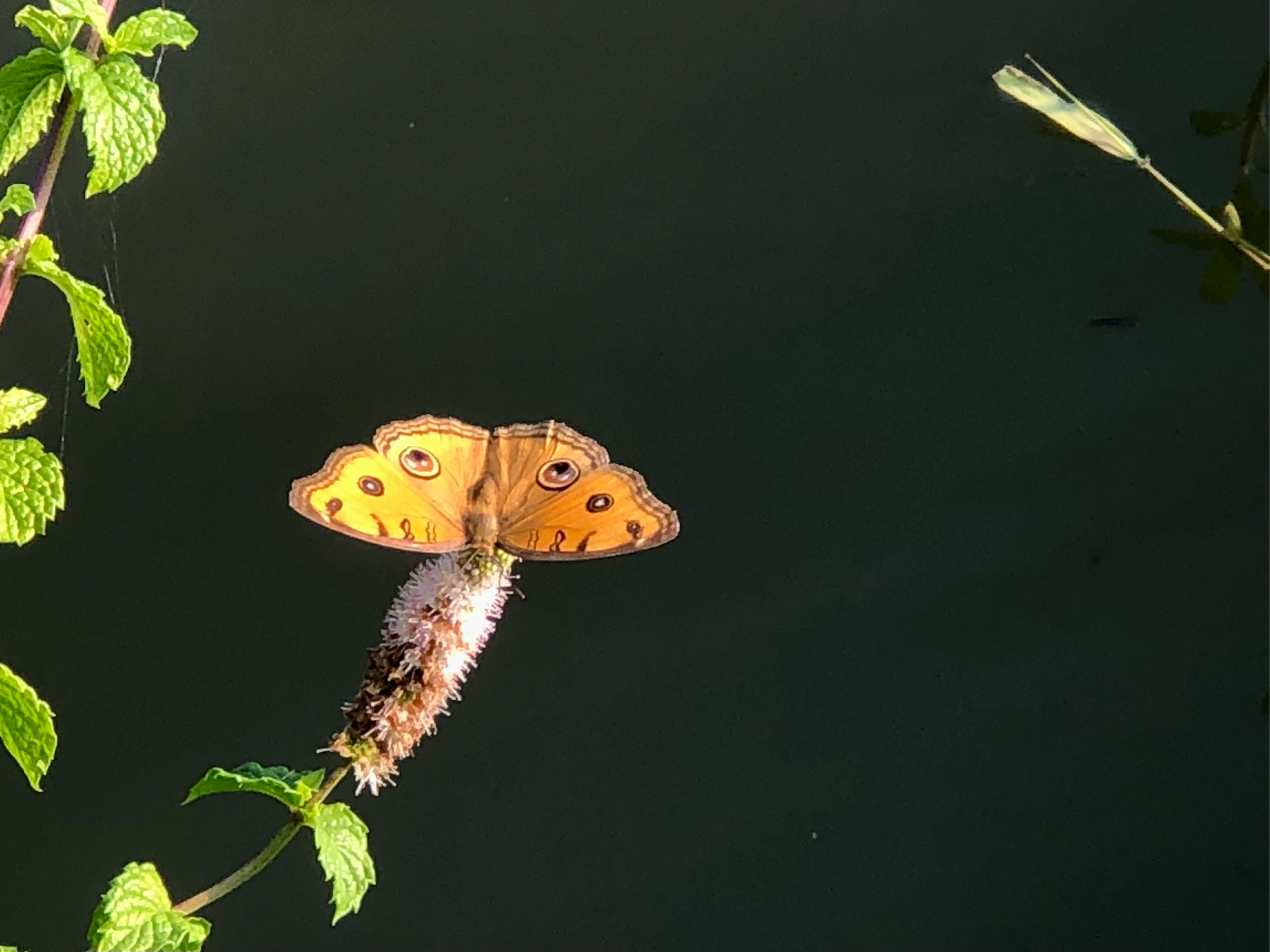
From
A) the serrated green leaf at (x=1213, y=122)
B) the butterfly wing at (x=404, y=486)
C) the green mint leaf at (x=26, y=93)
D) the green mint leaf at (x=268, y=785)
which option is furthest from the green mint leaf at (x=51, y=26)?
the serrated green leaf at (x=1213, y=122)

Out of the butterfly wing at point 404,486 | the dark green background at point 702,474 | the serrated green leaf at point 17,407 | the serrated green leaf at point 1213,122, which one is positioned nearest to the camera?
the serrated green leaf at point 17,407

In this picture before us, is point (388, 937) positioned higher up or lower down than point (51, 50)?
lower down

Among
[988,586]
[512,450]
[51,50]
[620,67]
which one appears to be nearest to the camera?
[51,50]

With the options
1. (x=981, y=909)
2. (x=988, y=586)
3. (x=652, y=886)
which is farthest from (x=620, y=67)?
(x=981, y=909)

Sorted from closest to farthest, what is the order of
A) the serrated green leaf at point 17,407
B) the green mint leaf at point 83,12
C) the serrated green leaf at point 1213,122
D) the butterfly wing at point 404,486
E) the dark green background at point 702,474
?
the green mint leaf at point 83,12 < the serrated green leaf at point 17,407 < the butterfly wing at point 404,486 < the serrated green leaf at point 1213,122 < the dark green background at point 702,474

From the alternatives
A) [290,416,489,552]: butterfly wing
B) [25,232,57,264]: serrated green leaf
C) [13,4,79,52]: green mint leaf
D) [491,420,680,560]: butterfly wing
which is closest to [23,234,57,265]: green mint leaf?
[25,232,57,264]: serrated green leaf

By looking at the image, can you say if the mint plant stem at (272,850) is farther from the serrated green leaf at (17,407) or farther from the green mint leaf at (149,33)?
the green mint leaf at (149,33)

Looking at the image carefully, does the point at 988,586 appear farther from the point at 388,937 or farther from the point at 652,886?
the point at 388,937
